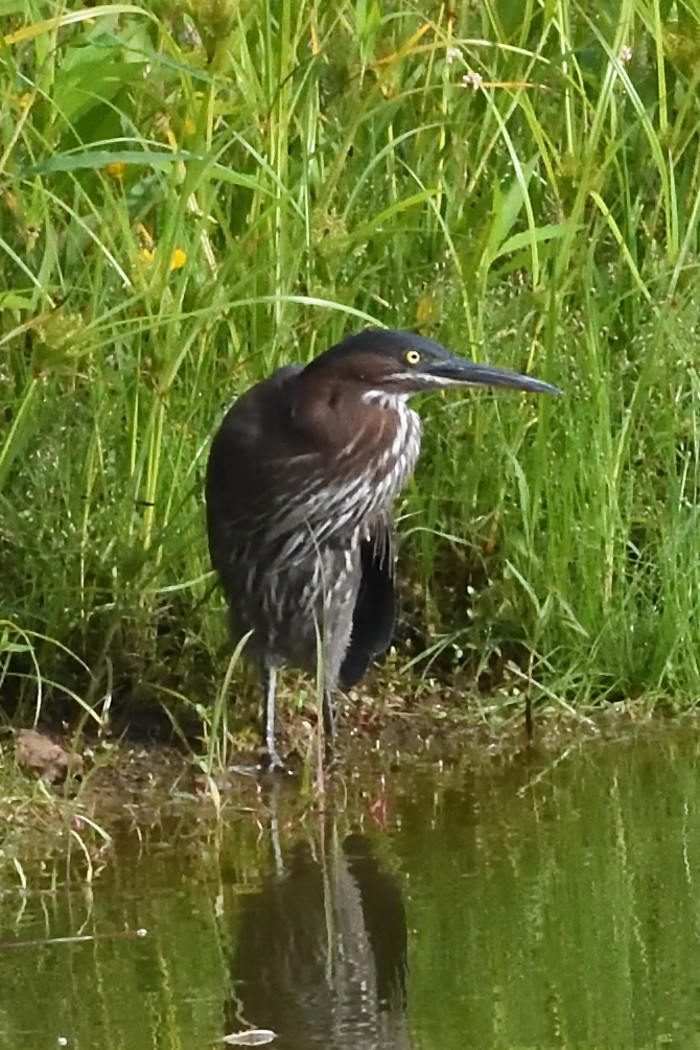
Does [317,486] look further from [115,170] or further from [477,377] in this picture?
[115,170]

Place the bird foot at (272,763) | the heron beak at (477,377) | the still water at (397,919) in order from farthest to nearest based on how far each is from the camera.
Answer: the bird foot at (272,763) < the heron beak at (477,377) < the still water at (397,919)

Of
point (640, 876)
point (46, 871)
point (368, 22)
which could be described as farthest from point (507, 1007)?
point (368, 22)

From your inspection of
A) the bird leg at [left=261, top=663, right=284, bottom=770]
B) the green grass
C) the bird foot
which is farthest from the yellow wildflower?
the bird foot

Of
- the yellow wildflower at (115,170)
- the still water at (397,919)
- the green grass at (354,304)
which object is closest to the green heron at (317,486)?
the green grass at (354,304)

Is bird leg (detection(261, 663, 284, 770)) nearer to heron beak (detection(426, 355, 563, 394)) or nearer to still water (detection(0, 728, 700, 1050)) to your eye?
still water (detection(0, 728, 700, 1050))

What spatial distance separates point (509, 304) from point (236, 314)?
2.23 ft

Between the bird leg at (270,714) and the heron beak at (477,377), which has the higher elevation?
the heron beak at (477,377)

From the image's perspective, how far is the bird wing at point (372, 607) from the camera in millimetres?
5023

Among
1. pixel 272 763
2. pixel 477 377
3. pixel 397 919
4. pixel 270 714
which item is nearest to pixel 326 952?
pixel 397 919

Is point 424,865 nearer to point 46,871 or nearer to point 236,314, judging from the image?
point 46,871

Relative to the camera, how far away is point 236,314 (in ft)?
16.9

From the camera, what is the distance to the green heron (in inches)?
185

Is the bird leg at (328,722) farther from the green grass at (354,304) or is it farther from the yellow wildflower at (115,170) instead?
the yellow wildflower at (115,170)

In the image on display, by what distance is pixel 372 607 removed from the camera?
510 cm
